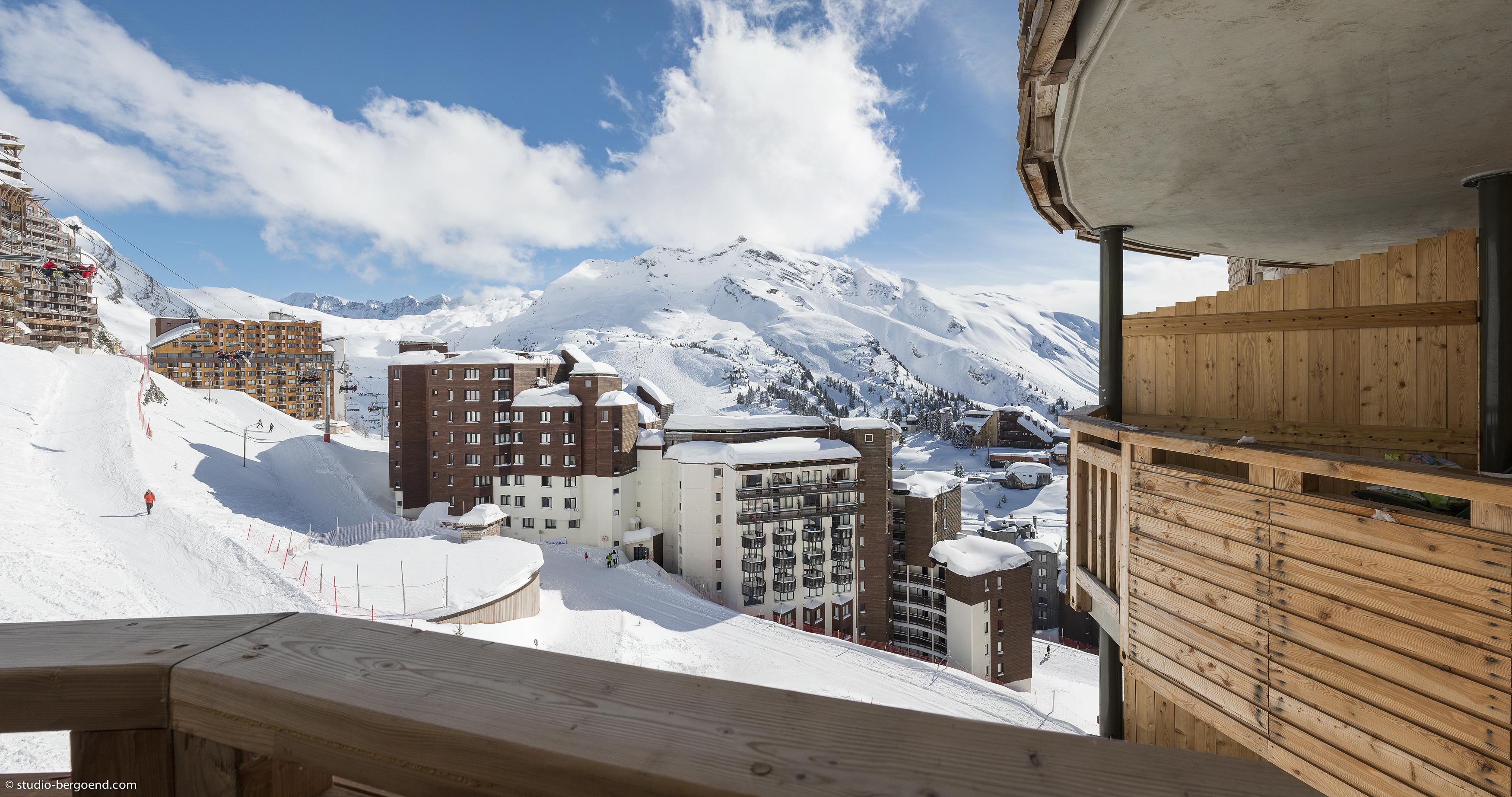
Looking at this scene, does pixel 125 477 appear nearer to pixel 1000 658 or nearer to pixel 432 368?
pixel 432 368

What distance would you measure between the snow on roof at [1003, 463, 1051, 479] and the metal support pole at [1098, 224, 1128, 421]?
78.3m

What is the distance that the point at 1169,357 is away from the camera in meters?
6.76

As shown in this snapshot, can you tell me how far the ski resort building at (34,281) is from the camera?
132 ft

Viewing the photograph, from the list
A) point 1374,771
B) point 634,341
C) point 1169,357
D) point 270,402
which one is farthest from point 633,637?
point 634,341

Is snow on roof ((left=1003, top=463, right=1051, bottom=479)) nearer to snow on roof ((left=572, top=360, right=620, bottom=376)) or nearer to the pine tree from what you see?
snow on roof ((left=572, top=360, right=620, bottom=376))

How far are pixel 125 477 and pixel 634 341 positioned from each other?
528 feet

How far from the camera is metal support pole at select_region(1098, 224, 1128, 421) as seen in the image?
22.4 ft

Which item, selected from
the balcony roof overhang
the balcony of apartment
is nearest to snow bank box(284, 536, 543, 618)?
the balcony of apartment

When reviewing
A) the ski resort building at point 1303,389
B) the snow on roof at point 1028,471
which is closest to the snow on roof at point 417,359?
the ski resort building at point 1303,389

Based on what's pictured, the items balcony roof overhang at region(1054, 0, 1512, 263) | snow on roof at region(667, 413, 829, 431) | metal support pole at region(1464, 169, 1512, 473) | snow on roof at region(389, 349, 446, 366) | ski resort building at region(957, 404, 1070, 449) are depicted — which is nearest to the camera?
balcony roof overhang at region(1054, 0, 1512, 263)

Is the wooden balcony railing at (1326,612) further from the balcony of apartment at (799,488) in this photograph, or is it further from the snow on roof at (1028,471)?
the snow on roof at (1028,471)

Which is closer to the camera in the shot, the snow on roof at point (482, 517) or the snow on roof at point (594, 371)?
the snow on roof at point (482, 517)

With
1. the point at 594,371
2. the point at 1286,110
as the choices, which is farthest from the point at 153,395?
the point at 1286,110

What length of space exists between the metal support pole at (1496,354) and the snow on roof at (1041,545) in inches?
1740
